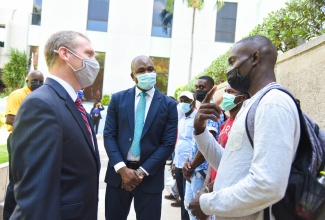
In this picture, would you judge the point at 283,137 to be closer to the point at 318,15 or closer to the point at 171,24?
the point at 318,15

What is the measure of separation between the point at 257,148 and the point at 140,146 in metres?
1.96

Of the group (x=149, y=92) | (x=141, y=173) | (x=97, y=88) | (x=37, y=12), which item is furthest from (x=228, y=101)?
(x=37, y=12)

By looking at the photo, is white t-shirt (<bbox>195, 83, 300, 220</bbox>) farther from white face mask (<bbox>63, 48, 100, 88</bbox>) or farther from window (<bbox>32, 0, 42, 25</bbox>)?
window (<bbox>32, 0, 42, 25</bbox>)

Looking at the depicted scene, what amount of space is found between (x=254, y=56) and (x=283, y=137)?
56 centimetres

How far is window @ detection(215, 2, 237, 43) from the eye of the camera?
74.5 feet

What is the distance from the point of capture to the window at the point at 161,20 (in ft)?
73.9

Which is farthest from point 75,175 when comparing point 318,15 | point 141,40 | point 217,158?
point 141,40

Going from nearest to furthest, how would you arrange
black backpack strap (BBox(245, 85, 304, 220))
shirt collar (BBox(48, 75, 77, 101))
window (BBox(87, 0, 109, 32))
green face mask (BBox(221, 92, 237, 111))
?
1. black backpack strap (BBox(245, 85, 304, 220))
2. shirt collar (BBox(48, 75, 77, 101))
3. green face mask (BBox(221, 92, 237, 111))
4. window (BBox(87, 0, 109, 32))

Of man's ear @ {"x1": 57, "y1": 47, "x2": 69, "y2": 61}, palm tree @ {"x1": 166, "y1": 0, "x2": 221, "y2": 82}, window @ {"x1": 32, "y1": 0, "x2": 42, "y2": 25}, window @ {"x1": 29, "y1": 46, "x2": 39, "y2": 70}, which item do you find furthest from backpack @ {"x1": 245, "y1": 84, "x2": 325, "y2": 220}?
window @ {"x1": 32, "y1": 0, "x2": 42, "y2": 25}

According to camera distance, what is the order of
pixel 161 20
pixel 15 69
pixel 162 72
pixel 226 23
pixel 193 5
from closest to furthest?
1. pixel 193 5
2. pixel 162 72
3. pixel 161 20
4. pixel 226 23
5. pixel 15 69

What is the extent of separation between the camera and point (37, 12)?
75.5 ft

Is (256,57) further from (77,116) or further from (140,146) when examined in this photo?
(140,146)

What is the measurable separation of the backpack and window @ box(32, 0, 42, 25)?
24.1 m

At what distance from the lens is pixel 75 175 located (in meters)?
1.82
